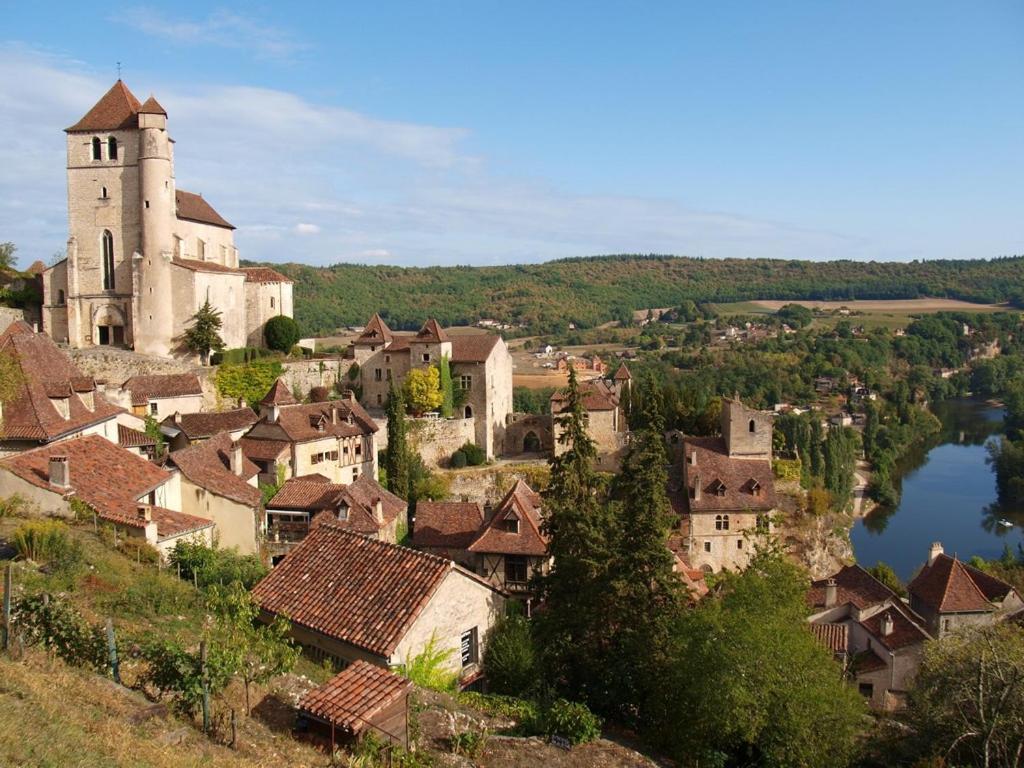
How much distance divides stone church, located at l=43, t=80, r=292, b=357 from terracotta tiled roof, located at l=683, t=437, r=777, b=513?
26412 millimetres

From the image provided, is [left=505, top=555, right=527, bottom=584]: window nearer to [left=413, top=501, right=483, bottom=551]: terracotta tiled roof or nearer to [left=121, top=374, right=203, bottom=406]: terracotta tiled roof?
[left=413, top=501, right=483, bottom=551]: terracotta tiled roof

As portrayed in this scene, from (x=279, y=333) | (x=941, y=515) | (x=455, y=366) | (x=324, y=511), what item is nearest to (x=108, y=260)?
(x=279, y=333)

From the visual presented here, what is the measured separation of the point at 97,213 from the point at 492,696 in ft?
121

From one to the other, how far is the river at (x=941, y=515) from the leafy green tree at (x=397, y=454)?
111 ft

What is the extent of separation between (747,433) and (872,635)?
44.9 ft

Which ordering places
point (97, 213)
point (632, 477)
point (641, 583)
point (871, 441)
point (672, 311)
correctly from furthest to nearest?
point (672, 311) < point (871, 441) < point (97, 213) < point (632, 477) < point (641, 583)

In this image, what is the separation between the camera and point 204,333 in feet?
141

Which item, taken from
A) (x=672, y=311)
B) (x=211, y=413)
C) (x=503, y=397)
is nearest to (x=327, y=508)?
(x=211, y=413)

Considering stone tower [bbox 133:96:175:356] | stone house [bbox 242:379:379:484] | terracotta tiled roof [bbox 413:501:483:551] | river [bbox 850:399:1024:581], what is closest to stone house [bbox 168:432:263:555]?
terracotta tiled roof [bbox 413:501:483:551]

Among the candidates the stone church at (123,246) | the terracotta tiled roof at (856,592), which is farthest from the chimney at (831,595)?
the stone church at (123,246)

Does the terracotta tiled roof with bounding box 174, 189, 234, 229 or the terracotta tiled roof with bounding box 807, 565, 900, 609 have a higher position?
the terracotta tiled roof with bounding box 174, 189, 234, 229

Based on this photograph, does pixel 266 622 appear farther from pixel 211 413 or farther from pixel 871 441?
pixel 871 441

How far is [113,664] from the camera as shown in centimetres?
1227

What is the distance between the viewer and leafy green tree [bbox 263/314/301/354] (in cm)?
4834
